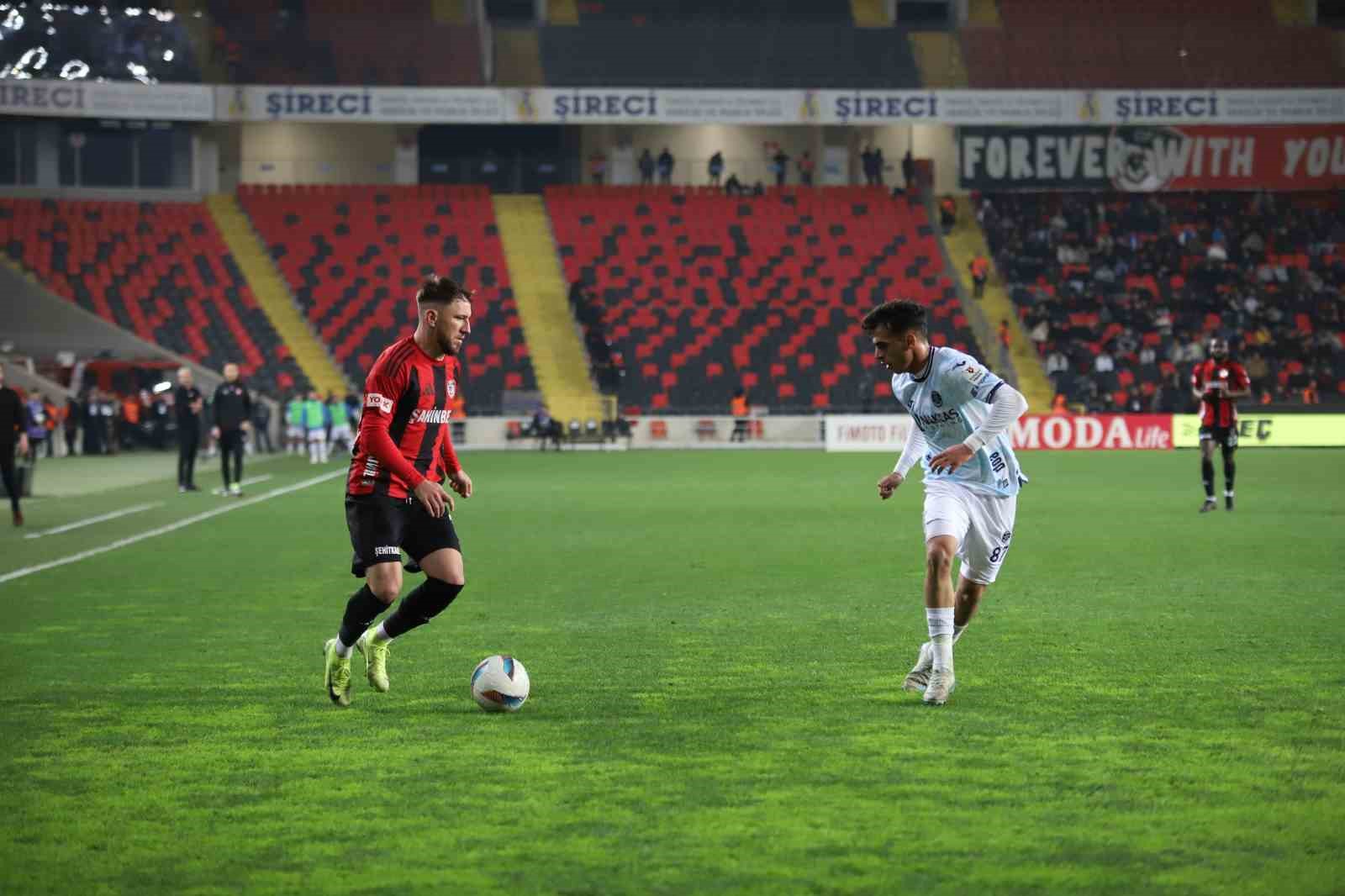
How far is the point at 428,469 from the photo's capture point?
9.10 m

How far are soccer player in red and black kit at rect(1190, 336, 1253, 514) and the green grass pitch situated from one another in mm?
4859

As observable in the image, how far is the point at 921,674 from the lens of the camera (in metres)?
9.29

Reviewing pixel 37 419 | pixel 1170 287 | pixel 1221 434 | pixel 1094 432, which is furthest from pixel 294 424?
pixel 1170 287

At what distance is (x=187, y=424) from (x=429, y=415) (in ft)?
63.9

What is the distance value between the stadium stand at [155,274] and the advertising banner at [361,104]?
3922 mm

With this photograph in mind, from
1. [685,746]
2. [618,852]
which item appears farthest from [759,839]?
[685,746]

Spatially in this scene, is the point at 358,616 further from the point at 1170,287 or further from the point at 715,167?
the point at 715,167

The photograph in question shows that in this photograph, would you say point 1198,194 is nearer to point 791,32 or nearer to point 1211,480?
point 791,32

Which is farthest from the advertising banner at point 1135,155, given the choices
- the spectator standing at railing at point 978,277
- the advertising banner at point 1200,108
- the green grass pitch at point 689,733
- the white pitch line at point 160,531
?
the green grass pitch at point 689,733

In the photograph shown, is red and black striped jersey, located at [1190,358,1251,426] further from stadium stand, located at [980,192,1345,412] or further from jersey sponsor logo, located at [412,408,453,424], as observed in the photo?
stadium stand, located at [980,192,1345,412]

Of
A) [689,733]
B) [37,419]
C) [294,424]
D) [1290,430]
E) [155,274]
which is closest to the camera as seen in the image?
[689,733]

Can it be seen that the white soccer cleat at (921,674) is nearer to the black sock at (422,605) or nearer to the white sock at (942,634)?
the white sock at (942,634)

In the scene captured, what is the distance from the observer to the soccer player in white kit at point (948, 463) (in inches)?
345

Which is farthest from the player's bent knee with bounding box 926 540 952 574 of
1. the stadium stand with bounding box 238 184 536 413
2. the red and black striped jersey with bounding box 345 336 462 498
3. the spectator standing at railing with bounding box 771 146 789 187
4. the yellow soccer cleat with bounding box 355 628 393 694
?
the spectator standing at railing with bounding box 771 146 789 187
